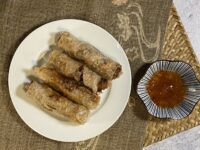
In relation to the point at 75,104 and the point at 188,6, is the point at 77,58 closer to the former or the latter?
the point at 75,104

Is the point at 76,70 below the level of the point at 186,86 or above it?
above

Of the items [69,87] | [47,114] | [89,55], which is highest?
[89,55]

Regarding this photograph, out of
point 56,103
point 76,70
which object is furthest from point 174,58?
point 56,103

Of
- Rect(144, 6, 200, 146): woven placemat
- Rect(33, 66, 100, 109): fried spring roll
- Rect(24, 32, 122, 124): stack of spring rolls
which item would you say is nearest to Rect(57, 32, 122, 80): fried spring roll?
Rect(24, 32, 122, 124): stack of spring rolls

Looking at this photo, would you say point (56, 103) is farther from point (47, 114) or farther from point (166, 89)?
point (166, 89)

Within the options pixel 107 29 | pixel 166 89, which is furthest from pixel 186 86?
pixel 107 29

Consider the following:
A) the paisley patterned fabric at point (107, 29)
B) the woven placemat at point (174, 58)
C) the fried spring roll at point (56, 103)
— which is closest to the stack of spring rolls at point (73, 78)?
the fried spring roll at point (56, 103)

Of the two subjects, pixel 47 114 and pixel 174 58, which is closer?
pixel 47 114
